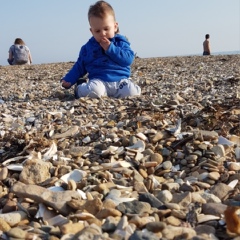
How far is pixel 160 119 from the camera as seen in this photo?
3.11 meters

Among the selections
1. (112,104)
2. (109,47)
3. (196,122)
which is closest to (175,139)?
(196,122)

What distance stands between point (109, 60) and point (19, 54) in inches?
363

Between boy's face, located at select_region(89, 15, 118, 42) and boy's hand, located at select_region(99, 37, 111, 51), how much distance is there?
0.09m

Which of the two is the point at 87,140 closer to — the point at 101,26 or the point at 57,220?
the point at 57,220

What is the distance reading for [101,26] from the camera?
4773 millimetres

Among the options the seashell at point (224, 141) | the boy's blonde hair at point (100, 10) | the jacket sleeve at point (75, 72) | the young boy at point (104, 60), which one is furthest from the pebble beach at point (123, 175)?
the jacket sleeve at point (75, 72)

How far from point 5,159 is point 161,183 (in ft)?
3.40

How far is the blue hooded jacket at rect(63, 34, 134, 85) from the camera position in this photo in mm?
4965

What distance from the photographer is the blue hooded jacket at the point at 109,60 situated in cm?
496

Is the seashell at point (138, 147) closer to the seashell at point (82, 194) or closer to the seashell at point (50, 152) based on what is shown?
the seashell at point (50, 152)

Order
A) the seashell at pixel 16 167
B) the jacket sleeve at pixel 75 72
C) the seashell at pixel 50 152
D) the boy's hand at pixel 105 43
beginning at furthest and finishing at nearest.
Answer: the jacket sleeve at pixel 75 72 → the boy's hand at pixel 105 43 → the seashell at pixel 50 152 → the seashell at pixel 16 167

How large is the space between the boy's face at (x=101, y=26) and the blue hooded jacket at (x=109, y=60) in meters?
0.16

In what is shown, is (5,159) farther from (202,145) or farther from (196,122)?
(196,122)

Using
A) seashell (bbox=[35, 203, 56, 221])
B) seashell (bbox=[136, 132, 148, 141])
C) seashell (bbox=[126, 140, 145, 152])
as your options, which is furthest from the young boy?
seashell (bbox=[35, 203, 56, 221])
